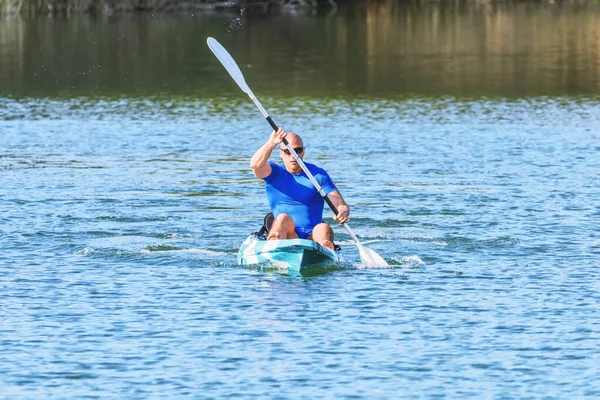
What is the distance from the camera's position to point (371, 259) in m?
16.8

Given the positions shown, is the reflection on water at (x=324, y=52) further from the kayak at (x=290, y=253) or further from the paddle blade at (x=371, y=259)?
the kayak at (x=290, y=253)

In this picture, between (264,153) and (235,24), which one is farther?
(235,24)

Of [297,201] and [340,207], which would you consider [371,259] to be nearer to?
[340,207]

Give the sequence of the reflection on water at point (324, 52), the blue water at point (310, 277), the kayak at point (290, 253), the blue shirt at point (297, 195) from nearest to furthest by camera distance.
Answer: the blue water at point (310, 277) < the kayak at point (290, 253) < the blue shirt at point (297, 195) < the reflection on water at point (324, 52)

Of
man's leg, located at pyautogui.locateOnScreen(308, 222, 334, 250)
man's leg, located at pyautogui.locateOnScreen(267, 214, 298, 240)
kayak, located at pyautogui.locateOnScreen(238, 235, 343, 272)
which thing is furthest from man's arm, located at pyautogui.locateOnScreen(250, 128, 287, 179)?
man's leg, located at pyautogui.locateOnScreen(308, 222, 334, 250)

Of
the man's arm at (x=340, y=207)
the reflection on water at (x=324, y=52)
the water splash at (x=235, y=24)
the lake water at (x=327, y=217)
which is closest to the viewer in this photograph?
the lake water at (x=327, y=217)

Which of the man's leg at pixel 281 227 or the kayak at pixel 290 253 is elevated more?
the man's leg at pixel 281 227

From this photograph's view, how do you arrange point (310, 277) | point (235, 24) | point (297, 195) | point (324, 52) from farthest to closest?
point (235, 24) → point (324, 52) → point (297, 195) → point (310, 277)

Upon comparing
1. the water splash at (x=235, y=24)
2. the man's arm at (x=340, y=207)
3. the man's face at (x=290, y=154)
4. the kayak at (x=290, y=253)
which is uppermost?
the man's face at (x=290, y=154)

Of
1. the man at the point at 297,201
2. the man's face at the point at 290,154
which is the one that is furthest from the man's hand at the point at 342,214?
the man's face at the point at 290,154

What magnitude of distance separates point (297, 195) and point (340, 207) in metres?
0.56

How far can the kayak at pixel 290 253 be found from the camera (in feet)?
52.5

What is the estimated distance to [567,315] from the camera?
47.1 ft

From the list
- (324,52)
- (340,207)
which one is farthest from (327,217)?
(324,52)
